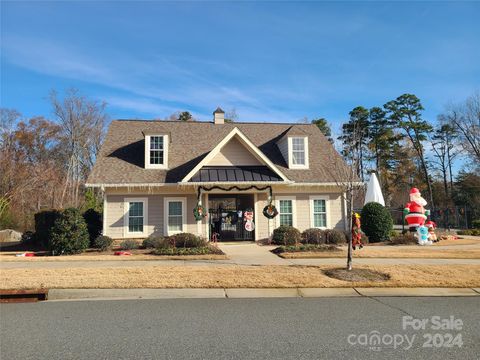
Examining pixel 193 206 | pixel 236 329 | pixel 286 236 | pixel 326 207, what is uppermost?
pixel 193 206

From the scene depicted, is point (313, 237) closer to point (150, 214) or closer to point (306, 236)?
point (306, 236)

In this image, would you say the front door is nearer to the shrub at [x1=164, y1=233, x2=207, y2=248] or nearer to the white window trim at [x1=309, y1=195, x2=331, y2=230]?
the white window trim at [x1=309, y1=195, x2=331, y2=230]

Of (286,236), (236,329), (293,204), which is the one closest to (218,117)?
(293,204)

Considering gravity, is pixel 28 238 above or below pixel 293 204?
below

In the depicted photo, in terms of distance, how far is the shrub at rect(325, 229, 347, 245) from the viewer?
18125 mm

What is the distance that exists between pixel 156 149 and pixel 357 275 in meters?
13.1

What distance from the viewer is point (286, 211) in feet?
64.1

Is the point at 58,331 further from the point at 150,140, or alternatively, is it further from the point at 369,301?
the point at 150,140

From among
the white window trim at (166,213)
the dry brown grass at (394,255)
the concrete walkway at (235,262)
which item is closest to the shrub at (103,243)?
the white window trim at (166,213)

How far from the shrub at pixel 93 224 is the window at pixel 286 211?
9205mm

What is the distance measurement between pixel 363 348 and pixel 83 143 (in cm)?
4318

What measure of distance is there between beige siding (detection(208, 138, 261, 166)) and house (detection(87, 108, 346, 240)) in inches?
2.0

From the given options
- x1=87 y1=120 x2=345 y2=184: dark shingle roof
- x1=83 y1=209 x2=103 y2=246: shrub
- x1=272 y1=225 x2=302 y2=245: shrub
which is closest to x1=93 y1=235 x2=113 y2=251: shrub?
x1=83 y1=209 x2=103 y2=246: shrub

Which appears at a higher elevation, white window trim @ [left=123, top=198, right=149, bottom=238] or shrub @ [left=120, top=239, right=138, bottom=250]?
white window trim @ [left=123, top=198, right=149, bottom=238]
